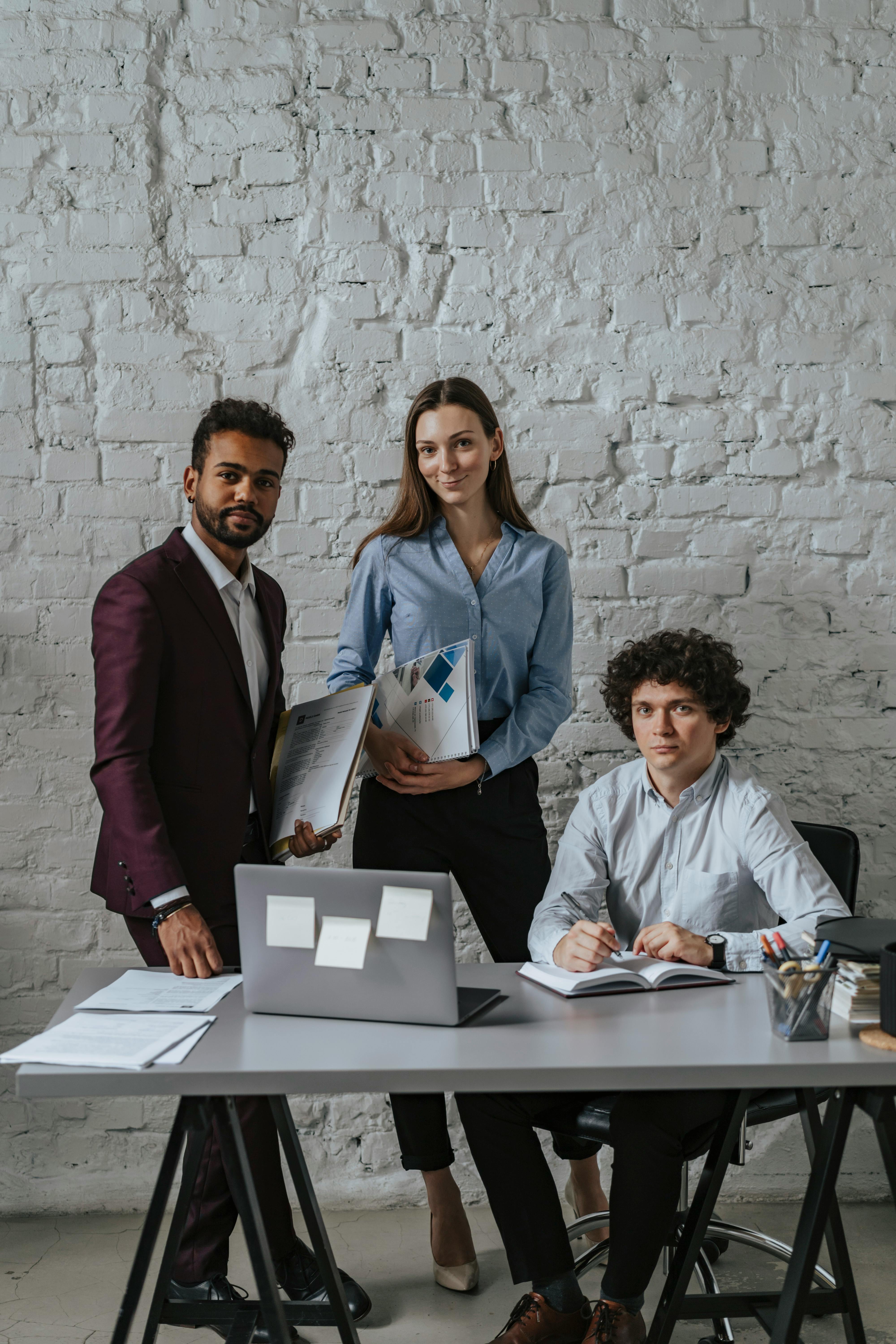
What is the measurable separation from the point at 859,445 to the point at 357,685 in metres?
1.63

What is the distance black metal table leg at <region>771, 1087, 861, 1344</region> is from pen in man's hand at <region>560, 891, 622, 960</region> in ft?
1.97

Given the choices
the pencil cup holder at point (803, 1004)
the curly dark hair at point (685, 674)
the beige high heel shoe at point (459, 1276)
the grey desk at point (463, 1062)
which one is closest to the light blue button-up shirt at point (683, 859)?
the curly dark hair at point (685, 674)

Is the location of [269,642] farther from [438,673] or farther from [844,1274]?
[844,1274]

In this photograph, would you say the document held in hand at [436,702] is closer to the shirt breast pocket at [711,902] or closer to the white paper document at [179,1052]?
the shirt breast pocket at [711,902]

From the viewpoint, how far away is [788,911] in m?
1.97

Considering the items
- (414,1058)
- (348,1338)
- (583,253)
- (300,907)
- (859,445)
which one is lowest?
(348,1338)

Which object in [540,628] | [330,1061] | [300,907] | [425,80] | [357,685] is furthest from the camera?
[425,80]

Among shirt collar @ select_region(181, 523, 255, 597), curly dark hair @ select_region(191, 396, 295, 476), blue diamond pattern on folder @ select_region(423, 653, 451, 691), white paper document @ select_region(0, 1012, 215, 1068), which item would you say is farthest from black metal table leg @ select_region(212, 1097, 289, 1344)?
curly dark hair @ select_region(191, 396, 295, 476)

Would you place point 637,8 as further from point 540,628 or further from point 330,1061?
point 330,1061

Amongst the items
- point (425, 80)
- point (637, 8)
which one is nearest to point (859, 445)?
point (637, 8)

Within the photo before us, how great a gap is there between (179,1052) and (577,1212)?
5.39ft

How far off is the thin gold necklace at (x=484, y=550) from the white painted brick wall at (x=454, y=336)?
35 cm

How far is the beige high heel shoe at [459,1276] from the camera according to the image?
2.34 metres

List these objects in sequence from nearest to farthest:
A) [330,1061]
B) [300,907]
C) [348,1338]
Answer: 1. [330,1061]
2. [300,907]
3. [348,1338]
